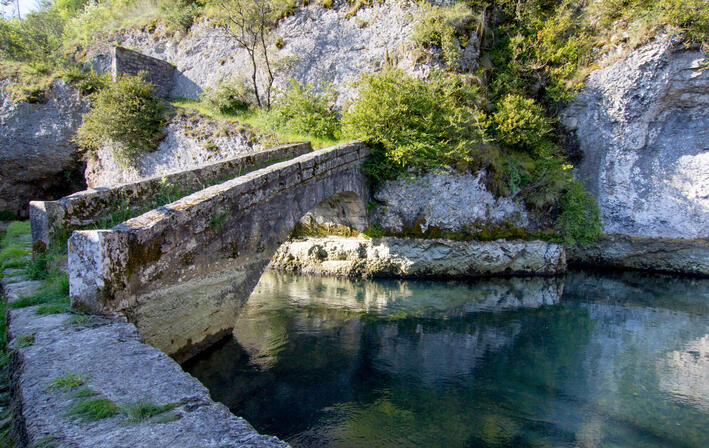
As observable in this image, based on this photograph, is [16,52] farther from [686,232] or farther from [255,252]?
[686,232]

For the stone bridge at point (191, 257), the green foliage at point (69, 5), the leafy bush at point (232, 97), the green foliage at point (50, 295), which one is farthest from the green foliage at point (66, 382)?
the green foliage at point (69, 5)

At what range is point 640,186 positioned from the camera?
13.2 metres

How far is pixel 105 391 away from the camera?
245 cm

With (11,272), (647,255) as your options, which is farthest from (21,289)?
(647,255)

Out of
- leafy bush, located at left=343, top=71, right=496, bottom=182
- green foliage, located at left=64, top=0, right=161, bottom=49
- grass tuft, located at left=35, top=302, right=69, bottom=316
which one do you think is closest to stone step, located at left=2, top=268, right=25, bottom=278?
grass tuft, located at left=35, top=302, right=69, bottom=316

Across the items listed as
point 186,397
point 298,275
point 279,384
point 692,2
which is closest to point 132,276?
point 186,397

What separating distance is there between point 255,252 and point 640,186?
13.6 meters

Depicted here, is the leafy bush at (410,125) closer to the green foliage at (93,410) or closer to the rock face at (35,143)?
the green foliage at (93,410)

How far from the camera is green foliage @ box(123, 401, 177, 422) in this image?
2.20 m

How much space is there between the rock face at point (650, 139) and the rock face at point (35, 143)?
65.4 feet

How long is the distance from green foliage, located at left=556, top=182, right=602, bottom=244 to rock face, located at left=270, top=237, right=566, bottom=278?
679mm

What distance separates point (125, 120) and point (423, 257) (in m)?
12.1

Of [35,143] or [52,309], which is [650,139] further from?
[35,143]

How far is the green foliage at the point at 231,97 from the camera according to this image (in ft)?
50.6
